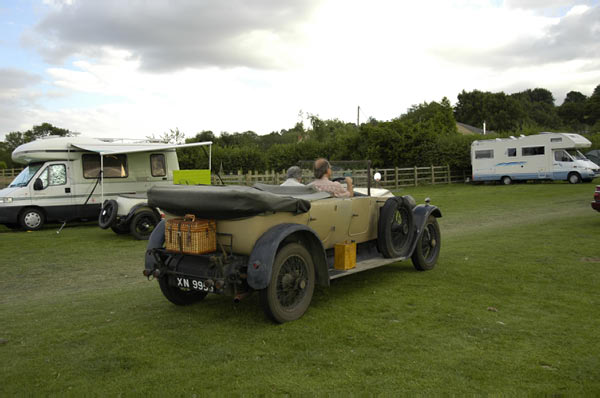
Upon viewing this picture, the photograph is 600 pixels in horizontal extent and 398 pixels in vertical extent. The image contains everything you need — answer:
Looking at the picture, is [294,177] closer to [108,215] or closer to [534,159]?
[108,215]

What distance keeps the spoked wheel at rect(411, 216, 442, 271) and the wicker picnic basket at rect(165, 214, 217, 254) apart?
10.9ft

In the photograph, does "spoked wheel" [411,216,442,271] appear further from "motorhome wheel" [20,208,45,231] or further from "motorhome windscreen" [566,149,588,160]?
"motorhome windscreen" [566,149,588,160]

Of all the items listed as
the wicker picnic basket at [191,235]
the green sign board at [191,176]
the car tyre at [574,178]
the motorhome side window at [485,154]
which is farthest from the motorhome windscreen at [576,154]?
the wicker picnic basket at [191,235]

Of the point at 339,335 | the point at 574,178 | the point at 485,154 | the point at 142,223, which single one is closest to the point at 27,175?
the point at 142,223

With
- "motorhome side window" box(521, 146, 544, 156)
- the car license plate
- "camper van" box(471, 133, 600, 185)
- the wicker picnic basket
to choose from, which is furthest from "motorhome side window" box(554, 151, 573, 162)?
the car license plate

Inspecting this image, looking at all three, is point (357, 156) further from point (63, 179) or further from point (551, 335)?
point (551, 335)

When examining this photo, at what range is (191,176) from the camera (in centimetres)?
1391

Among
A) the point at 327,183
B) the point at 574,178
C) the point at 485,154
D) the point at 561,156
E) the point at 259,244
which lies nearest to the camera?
the point at 259,244

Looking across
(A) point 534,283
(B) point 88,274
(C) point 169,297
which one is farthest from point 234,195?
(B) point 88,274

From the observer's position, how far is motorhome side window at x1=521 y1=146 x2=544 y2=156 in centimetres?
2574

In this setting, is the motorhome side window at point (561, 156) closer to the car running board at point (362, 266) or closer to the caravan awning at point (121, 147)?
the caravan awning at point (121, 147)

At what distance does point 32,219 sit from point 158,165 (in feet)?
12.4

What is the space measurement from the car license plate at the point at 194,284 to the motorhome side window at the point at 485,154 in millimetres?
26068

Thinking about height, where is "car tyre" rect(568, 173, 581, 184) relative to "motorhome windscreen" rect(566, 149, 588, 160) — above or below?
below
